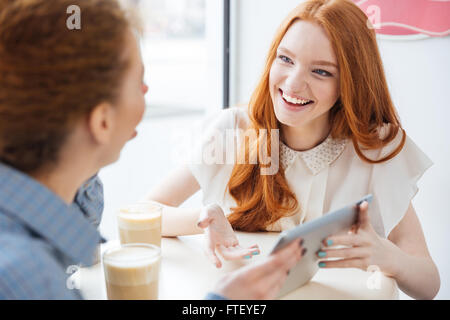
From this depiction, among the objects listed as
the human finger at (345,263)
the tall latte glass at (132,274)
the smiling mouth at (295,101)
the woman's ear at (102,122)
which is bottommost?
the human finger at (345,263)

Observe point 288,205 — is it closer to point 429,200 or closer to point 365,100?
point 365,100

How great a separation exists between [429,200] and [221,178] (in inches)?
33.7

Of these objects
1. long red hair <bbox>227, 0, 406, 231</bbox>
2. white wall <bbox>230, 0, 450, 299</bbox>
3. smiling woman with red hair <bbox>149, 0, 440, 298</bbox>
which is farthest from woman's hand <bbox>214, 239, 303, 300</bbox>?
white wall <bbox>230, 0, 450, 299</bbox>

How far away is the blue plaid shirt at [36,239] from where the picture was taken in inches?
22.6

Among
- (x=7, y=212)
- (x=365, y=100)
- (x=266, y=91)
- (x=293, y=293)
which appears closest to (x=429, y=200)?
(x=365, y=100)

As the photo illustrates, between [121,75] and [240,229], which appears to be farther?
[240,229]

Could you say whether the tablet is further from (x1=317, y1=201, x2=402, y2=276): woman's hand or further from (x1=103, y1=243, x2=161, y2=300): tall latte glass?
(x1=103, y1=243, x2=161, y2=300): tall latte glass

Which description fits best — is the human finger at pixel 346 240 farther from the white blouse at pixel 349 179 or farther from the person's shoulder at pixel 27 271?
the person's shoulder at pixel 27 271

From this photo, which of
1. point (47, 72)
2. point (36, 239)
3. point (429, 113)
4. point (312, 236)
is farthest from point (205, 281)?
point (429, 113)

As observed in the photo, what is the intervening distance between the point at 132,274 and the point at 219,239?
0.33 m

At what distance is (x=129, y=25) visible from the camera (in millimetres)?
717

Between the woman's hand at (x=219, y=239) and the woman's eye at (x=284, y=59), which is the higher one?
the woman's eye at (x=284, y=59)

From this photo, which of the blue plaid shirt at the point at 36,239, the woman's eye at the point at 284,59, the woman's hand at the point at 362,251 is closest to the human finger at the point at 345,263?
the woman's hand at the point at 362,251

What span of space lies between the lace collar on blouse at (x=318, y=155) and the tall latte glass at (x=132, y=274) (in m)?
0.70
